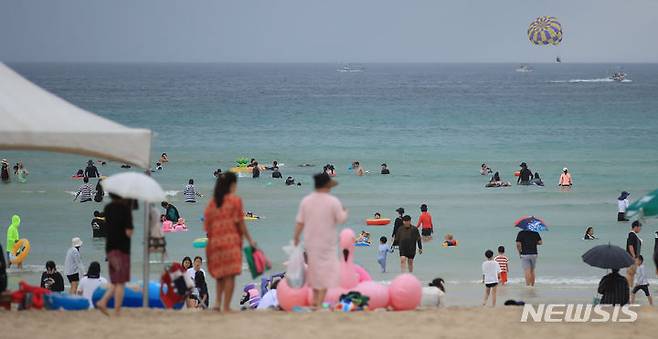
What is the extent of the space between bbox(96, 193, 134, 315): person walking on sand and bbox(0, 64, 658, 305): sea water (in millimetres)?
6155

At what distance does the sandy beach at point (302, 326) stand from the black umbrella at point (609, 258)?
2862 mm

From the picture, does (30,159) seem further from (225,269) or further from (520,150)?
(225,269)

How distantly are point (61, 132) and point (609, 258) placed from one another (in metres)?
6.98

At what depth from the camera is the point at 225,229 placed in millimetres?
9742

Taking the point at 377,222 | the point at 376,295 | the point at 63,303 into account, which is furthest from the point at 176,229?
the point at 376,295

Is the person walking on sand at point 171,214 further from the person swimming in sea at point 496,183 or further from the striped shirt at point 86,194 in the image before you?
the person swimming in sea at point 496,183

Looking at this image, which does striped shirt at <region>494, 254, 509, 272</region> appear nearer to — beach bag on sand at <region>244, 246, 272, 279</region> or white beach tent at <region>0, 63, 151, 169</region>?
beach bag on sand at <region>244, 246, 272, 279</region>

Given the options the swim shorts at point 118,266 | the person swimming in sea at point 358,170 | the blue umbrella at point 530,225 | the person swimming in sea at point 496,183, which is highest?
the person swimming in sea at point 358,170

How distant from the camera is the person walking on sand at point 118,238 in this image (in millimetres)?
9617

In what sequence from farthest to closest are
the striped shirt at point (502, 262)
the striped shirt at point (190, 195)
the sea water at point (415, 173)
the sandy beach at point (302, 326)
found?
the striped shirt at point (190, 195), the sea water at point (415, 173), the striped shirt at point (502, 262), the sandy beach at point (302, 326)

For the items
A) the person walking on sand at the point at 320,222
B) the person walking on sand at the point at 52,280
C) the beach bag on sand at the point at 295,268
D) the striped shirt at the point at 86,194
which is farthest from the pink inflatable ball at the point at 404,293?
the striped shirt at the point at 86,194

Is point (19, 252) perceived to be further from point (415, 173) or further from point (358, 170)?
point (415, 173)

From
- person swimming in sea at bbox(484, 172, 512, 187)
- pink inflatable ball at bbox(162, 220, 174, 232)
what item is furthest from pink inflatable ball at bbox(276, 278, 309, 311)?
person swimming in sea at bbox(484, 172, 512, 187)

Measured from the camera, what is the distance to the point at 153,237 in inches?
389
